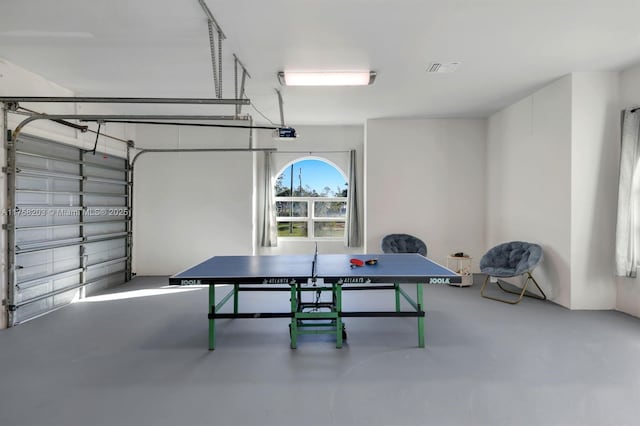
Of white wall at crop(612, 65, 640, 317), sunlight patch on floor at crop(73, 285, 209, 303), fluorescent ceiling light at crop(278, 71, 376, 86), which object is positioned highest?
fluorescent ceiling light at crop(278, 71, 376, 86)

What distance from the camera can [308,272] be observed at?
2.89 m

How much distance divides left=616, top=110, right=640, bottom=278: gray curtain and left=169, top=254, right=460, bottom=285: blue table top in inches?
97.4

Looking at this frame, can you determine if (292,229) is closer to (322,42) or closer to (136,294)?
(136,294)

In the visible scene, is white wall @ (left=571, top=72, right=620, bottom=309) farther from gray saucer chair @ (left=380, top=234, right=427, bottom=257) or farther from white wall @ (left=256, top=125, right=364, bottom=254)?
white wall @ (left=256, top=125, right=364, bottom=254)

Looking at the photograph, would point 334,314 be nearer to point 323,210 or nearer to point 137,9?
point 137,9

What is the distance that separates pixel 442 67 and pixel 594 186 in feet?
8.34

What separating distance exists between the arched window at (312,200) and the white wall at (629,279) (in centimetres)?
454

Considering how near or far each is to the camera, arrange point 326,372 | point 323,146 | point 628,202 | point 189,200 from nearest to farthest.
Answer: point 326,372
point 628,202
point 189,200
point 323,146

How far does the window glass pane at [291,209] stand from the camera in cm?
693

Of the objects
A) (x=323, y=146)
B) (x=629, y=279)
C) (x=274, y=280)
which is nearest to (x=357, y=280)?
(x=274, y=280)

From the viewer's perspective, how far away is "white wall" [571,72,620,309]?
12.8 feet

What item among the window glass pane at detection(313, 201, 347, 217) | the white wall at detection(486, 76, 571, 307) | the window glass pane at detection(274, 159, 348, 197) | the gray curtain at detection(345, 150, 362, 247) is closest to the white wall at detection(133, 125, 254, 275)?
the window glass pane at detection(274, 159, 348, 197)

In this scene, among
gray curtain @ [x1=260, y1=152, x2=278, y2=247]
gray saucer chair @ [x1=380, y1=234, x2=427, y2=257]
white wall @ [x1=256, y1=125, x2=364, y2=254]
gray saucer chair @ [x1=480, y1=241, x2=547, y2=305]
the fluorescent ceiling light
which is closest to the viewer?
the fluorescent ceiling light

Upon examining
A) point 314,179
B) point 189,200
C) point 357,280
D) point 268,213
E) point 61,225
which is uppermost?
point 314,179
